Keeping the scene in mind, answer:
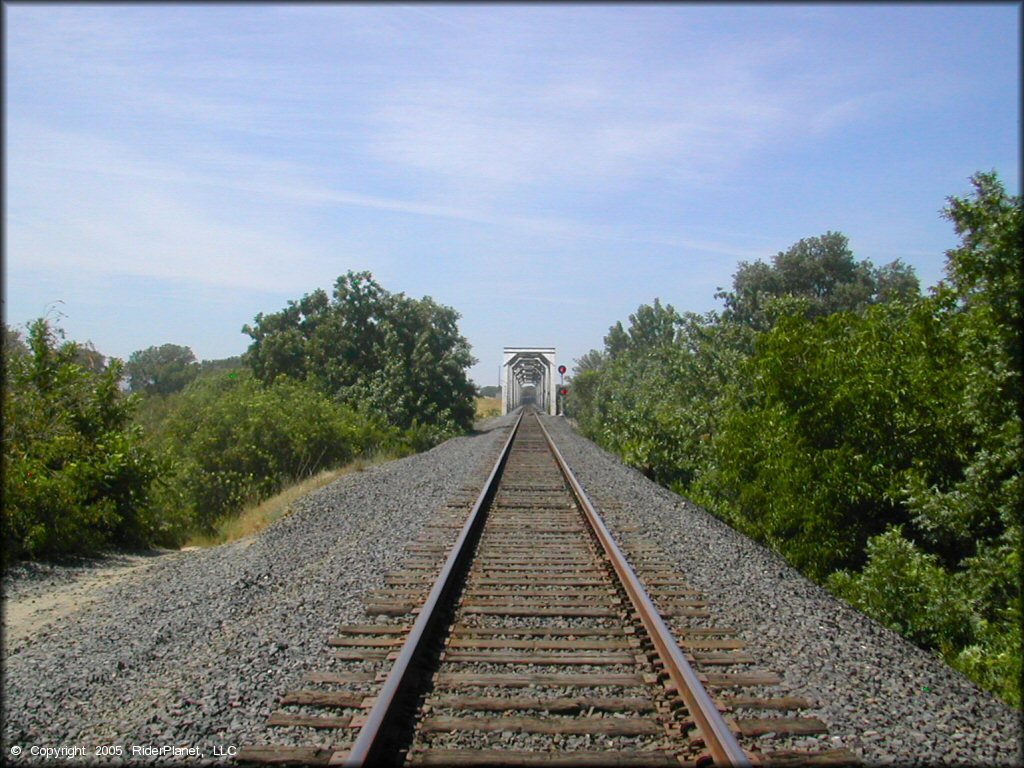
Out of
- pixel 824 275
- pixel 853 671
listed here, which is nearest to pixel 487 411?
pixel 824 275

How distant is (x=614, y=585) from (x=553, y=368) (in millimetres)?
67925

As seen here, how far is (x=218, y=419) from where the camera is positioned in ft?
65.6

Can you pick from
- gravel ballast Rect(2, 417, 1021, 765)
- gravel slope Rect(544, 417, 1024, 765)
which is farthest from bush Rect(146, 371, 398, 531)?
gravel slope Rect(544, 417, 1024, 765)

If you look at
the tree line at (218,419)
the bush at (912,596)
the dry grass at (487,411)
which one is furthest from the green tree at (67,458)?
the dry grass at (487,411)

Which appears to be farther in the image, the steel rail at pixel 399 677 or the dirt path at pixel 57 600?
the dirt path at pixel 57 600

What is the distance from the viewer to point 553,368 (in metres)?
75.1

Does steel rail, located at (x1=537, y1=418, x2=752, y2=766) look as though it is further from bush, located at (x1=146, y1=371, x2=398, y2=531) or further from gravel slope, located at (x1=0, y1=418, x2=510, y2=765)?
bush, located at (x1=146, y1=371, x2=398, y2=531)

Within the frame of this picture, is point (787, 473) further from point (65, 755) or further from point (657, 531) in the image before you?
point (65, 755)

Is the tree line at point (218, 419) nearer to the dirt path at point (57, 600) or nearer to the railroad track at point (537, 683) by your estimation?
the dirt path at point (57, 600)

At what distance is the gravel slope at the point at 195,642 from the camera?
436cm

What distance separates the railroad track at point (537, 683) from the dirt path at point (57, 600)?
2.95 m

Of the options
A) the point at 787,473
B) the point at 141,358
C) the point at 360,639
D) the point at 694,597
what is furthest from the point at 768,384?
the point at 141,358

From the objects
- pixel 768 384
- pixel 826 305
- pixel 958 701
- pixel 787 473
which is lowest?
pixel 958 701

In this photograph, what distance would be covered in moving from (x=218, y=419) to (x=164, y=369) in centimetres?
3041
